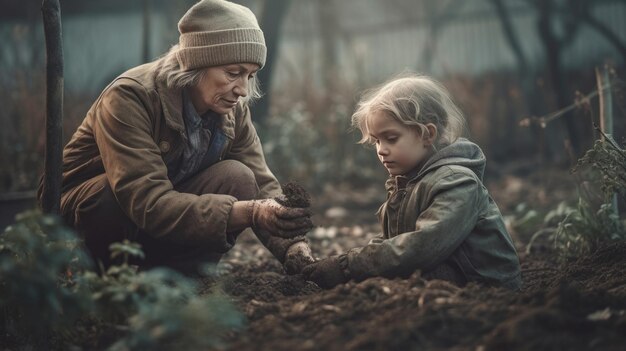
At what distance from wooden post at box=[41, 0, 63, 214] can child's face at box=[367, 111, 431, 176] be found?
1.27m

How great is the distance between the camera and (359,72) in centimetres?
880

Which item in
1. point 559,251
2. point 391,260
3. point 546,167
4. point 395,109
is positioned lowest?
point 546,167

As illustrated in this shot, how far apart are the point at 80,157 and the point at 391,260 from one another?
153 cm

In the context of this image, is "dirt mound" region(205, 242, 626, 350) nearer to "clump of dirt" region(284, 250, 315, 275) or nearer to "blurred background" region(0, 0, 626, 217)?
"clump of dirt" region(284, 250, 315, 275)

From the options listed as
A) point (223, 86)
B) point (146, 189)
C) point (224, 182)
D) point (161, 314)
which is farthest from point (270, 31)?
point (161, 314)

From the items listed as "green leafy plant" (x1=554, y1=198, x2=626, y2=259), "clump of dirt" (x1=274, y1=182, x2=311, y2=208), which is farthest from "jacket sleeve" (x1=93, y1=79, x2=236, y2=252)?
"green leafy plant" (x1=554, y1=198, x2=626, y2=259)

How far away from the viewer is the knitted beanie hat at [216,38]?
3320 mm

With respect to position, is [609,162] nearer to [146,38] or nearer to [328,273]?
[328,273]

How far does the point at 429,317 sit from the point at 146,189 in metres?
1.35

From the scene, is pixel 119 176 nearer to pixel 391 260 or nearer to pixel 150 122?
pixel 150 122

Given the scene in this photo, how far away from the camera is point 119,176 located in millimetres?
3174

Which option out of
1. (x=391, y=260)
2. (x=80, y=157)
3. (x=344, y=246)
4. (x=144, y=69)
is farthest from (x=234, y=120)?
(x=344, y=246)

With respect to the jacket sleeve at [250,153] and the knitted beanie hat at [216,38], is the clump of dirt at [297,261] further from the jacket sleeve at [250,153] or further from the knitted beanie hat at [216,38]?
the knitted beanie hat at [216,38]

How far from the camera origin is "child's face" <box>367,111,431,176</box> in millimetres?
3244
